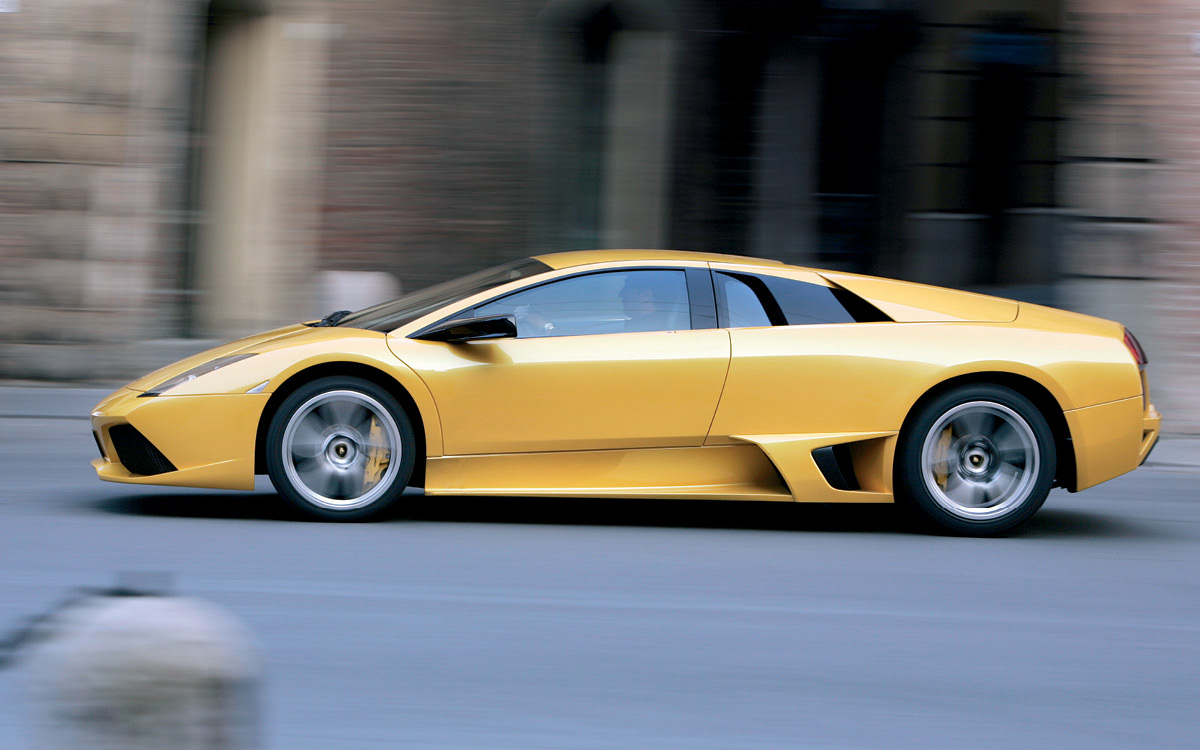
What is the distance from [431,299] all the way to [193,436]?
1.19 metres

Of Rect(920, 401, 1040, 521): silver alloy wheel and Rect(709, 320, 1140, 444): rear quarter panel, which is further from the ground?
Rect(709, 320, 1140, 444): rear quarter panel

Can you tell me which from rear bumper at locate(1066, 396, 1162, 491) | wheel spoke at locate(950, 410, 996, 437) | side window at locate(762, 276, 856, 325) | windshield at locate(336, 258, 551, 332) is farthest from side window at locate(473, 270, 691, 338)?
rear bumper at locate(1066, 396, 1162, 491)

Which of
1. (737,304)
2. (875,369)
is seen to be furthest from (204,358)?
(875,369)

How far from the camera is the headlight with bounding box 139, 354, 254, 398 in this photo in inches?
204

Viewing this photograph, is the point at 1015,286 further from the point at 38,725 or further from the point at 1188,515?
the point at 38,725

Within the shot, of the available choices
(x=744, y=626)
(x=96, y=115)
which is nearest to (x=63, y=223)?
(x=96, y=115)

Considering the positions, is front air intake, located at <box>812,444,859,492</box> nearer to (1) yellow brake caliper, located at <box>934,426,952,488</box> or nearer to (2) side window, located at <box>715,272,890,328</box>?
(1) yellow brake caliper, located at <box>934,426,952,488</box>

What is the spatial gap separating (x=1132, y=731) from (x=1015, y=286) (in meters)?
8.15

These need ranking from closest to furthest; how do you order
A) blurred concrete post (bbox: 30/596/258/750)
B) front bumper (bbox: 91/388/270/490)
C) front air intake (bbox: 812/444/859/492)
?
blurred concrete post (bbox: 30/596/258/750), front bumper (bbox: 91/388/270/490), front air intake (bbox: 812/444/859/492)

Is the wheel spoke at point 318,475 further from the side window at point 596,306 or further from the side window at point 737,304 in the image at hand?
the side window at point 737,304

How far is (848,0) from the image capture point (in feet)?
34.6

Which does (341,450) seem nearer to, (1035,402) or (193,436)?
(193,436)

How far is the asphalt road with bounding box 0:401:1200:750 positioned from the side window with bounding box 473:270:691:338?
0.88 meters

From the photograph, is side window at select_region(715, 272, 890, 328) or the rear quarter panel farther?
side window at select_region(715, 272, 890, 328)
